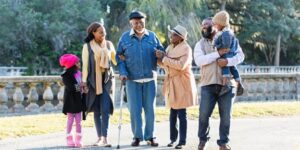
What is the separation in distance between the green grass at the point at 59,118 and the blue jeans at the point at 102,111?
149cm

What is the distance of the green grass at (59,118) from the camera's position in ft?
30.4

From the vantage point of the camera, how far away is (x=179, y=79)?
8.04m

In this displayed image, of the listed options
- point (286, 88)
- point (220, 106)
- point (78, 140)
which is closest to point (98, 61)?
point (78, 140)

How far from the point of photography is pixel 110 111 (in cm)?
814

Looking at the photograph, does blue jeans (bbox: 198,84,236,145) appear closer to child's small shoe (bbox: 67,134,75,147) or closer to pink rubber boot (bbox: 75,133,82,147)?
pink rubber boot (bbox: 75,133,82,147)

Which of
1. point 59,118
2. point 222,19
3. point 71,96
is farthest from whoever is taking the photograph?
point 59,118

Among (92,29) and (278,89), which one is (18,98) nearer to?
(92,29)

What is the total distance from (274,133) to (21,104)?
5602 millimetres

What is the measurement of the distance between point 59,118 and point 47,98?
5.91ft

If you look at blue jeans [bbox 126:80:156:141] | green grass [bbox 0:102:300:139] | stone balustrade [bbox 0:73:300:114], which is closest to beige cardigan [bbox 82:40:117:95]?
blue jeans [bbox 126:80:156:141]

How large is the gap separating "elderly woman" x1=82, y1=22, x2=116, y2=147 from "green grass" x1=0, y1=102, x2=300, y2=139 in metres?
1.57

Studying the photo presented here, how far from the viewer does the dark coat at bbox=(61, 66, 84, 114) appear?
321 inches

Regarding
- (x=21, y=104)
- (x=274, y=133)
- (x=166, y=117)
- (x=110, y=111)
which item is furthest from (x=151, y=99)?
(x=21, y=104)

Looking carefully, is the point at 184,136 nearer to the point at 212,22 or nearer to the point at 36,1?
the point at 212,22
